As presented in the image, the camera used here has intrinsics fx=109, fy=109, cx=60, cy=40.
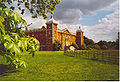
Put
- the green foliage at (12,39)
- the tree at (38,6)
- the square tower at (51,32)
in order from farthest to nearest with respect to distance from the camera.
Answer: the square tower at (51,32)
the tree at (38,6)
the green foliage at (12,39)

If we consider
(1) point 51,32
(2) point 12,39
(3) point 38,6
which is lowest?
(2) point 12,39

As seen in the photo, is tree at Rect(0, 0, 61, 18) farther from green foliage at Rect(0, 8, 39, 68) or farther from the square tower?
green foliage at Rect(0, 8, 39, 68)

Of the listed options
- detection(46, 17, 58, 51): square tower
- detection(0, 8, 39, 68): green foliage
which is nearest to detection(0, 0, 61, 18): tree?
detection(46, 17, 58, 51): square tower

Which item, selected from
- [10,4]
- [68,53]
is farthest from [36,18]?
[68,53]

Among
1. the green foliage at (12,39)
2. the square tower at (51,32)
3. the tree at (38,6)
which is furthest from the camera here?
the square tower at (51,32)

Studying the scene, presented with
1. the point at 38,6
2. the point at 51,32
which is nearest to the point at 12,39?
the point at 38,6

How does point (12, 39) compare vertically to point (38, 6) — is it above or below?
below

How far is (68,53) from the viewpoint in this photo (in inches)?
289

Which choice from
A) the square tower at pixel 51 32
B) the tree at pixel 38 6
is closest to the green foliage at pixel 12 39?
the tree at pixel 38 6

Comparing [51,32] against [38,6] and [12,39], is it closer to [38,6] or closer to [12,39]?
[38,6]

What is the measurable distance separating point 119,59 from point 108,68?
289 millimetres

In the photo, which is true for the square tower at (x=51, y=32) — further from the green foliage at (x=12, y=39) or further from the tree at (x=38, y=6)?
the green foliage at (x=12, y=39)

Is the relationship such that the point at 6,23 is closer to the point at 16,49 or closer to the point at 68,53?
the point at 16,49

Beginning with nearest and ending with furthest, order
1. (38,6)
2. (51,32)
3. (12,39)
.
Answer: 1. (12,39)
2. (38,6)
3. (51,32)
